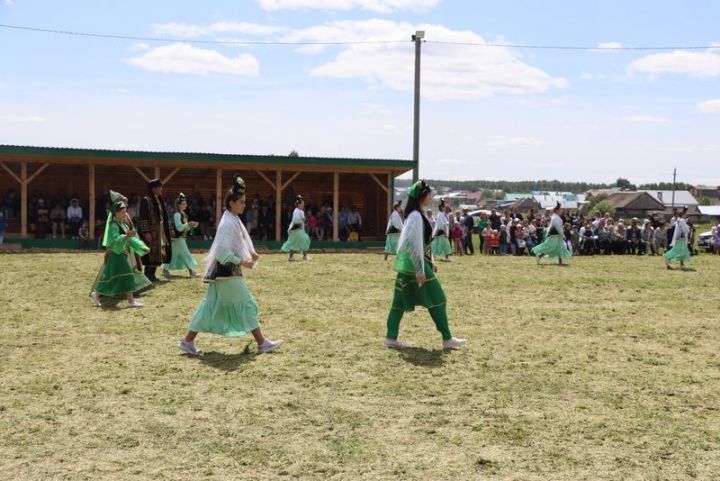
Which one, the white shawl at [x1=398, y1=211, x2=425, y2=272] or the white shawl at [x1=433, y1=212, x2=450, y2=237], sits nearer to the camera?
the white shawl at [x1=398, y1=211, x2=425, y2=272]

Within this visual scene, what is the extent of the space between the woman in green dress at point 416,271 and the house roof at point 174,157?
16678mm

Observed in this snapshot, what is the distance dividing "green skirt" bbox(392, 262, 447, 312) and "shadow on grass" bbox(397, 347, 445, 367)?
18.3 inches

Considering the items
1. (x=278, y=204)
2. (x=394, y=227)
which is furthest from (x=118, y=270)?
(x=278, y=204)

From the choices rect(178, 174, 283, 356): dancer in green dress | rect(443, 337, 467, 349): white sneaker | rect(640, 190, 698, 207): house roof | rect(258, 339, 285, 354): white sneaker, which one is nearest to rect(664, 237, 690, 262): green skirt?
rect(443, 337, 467, 349): white sneaker

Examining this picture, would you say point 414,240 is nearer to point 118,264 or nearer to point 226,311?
point 226,311

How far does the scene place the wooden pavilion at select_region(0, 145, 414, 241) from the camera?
2330 centimetres

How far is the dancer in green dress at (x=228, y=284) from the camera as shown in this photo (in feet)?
26.3

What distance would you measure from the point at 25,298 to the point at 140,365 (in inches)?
216

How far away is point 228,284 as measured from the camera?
8.19 meters

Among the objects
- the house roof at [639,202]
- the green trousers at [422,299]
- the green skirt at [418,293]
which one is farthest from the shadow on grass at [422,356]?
the house roof at [639,202]

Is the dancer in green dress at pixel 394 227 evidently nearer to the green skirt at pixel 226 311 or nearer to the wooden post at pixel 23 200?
the green skirt at pixel 226 311

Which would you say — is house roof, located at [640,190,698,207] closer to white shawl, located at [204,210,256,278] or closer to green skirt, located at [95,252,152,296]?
green skirt, located at [95,252,152,296]

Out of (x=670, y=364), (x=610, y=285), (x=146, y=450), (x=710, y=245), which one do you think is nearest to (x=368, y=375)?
(x=146, y=450)

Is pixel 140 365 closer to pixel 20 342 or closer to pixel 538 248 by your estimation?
pixel 20 342
